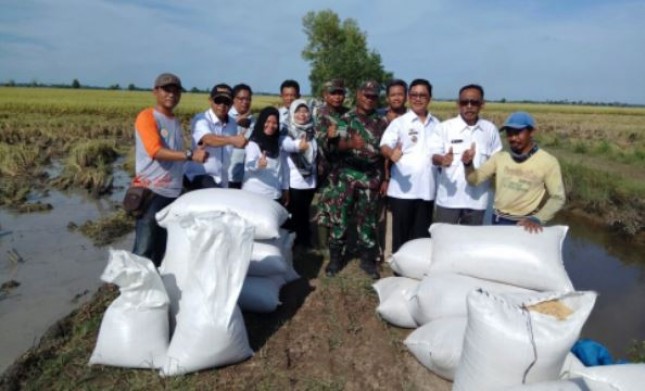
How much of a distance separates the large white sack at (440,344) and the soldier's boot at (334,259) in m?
1.22

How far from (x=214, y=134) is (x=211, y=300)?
1.40 m

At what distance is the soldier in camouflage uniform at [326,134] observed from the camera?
3.24m

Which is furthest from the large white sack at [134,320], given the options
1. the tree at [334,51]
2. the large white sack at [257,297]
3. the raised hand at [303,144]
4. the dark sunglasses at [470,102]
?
the tree at [334,51]

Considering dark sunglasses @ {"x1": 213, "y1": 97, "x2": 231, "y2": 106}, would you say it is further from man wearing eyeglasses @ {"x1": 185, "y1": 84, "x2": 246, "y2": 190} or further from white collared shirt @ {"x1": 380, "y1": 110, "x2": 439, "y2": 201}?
white collared shirt @ {"x1": 380, "y1": 110, "x2": 439, "y2": 201}

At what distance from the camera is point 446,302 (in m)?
2.45

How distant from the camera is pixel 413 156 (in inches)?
127

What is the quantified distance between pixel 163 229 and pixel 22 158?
8016mm

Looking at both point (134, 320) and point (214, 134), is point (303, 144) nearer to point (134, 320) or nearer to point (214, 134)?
point (214, 134)

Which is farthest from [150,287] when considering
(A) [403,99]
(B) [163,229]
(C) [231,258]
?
(A) [403,99]

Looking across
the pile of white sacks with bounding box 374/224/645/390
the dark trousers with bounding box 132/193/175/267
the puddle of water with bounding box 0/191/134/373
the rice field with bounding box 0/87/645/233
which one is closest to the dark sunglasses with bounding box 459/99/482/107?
the pile of white sacks with bounding box 374/224/645/390

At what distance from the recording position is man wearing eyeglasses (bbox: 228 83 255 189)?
12.3ft

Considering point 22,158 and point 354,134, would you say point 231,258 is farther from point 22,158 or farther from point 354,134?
point 22,158

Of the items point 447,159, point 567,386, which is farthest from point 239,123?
point 567,386

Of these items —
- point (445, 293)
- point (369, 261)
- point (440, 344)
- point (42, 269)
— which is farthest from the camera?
point (42, 269)
